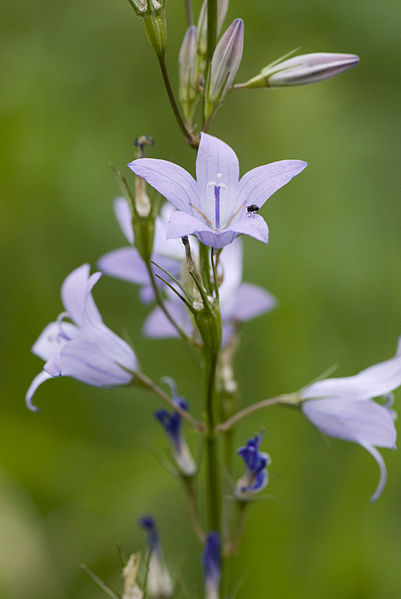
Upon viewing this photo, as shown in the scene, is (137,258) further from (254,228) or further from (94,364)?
(254,228)


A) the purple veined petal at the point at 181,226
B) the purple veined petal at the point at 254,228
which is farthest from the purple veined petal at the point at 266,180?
the purple veined petal at the point at 181,226

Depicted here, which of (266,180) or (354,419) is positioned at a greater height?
(266,180)

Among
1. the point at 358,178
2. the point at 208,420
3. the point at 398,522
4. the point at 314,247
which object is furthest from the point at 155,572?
the point at 358,178

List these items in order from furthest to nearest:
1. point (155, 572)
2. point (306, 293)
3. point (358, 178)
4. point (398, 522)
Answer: point (358, 178) < point (306, 293) < point (398, 522) < point (155, 572)

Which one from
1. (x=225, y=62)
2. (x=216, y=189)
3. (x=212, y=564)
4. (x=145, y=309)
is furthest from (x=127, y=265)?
(x=145, y=309)

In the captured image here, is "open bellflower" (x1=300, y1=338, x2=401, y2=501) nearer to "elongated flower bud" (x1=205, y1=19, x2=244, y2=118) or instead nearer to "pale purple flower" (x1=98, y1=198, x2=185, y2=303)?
"pale purple flower" (x1=98, y1=198, x2=185, y2=303)

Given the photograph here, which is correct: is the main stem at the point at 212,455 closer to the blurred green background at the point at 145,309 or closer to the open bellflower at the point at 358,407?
the open bellflower at the point at 358,407

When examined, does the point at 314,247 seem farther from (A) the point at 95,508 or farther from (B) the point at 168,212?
(A) the point at 95,508
